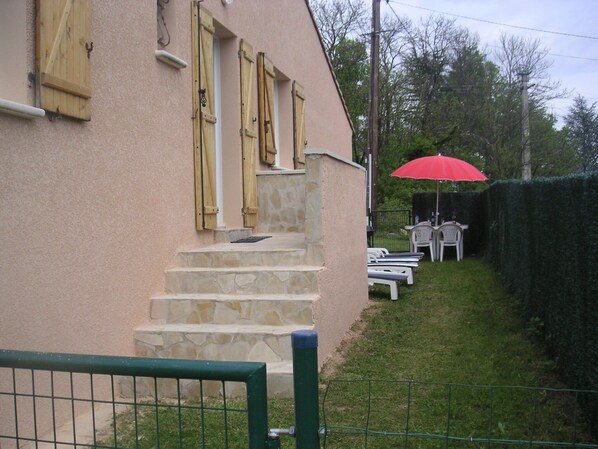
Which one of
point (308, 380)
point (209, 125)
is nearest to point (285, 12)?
point (209, 125)

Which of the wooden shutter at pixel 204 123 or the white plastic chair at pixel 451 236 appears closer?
the wooden shutter at pixel 204 123

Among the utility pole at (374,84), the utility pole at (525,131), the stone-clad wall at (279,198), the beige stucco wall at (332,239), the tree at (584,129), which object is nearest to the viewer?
the beige stucco wall at (332,239)

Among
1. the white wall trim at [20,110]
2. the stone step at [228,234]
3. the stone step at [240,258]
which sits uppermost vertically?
the white wall trim at [20,110]

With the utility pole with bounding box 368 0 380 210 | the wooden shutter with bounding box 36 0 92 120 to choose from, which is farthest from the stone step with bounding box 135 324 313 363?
the utility pole with bounding box 368 0 380 210

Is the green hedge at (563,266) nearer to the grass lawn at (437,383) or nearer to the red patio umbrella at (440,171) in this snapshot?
the grass lawn at (437,383)

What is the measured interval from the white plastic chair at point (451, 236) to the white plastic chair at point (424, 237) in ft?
0.57

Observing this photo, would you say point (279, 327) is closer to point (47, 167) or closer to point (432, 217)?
point (47, 167)

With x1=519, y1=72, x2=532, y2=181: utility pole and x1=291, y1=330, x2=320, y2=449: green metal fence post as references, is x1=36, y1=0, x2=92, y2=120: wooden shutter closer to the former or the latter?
x1=291, y1=330, x2=320, y2=449: green metal fence post

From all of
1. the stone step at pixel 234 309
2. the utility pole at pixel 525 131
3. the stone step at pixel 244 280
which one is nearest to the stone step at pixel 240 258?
the stone step at pixel 244 280

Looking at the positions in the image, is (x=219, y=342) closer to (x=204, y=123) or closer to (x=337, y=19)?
(x=204, y=123)

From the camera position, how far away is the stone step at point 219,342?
4.74 m

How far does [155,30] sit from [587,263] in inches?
162

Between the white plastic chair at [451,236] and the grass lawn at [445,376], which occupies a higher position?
the white plastic chair at [451,236]

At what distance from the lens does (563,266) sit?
465 centimetres
